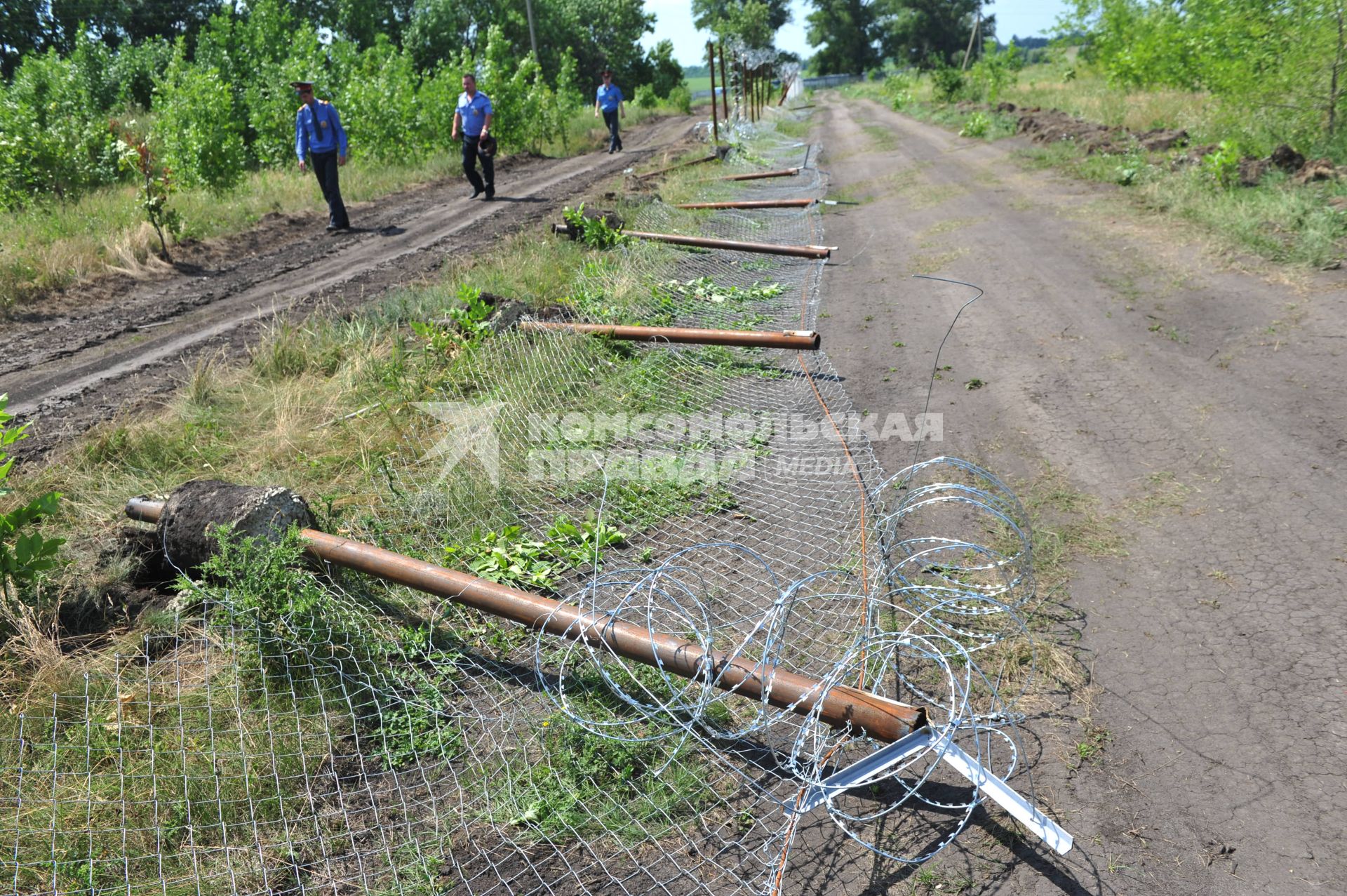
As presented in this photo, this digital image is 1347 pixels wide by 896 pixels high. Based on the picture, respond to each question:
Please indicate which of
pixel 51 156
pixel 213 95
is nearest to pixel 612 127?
pixel 213 95

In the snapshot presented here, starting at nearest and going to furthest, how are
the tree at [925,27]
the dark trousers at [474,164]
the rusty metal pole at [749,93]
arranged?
1. the dark trousers at [474,164]
2. the rusty metal pole at [749,93]
3. the tree at [925,27]

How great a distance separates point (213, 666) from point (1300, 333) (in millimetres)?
7598

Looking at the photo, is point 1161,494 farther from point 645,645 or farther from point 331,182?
point 331,182

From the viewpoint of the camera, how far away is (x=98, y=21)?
36625 millimetres

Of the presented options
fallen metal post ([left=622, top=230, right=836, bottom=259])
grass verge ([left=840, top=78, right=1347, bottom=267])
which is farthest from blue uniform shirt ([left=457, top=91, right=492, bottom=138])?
grass verge ([left=840, top=78, right=1347, bottom=267])

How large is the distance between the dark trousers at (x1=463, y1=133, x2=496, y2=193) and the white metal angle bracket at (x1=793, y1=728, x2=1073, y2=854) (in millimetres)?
13611

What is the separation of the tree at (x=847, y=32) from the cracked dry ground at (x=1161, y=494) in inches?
3037

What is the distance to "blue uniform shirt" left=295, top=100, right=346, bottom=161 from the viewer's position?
11859 mm

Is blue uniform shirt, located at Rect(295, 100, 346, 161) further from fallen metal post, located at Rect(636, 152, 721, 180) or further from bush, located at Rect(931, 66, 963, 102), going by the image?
bush, located at Rect(931, 66, 963, 102)

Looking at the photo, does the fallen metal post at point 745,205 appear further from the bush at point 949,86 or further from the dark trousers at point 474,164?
the bush at point 949,86

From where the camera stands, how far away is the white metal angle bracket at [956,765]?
96.8 inches

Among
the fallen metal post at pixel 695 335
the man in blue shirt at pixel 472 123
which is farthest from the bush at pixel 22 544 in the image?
the man in blue shirt at pixel 472 123

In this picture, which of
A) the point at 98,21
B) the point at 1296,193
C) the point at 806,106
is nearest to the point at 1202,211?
the point at 1296,193

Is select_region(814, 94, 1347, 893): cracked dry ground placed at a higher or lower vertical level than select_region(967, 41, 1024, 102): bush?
lower
